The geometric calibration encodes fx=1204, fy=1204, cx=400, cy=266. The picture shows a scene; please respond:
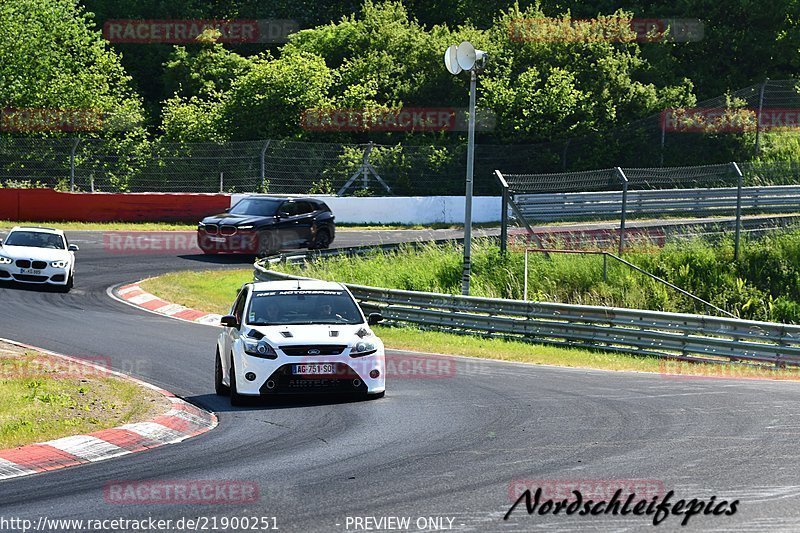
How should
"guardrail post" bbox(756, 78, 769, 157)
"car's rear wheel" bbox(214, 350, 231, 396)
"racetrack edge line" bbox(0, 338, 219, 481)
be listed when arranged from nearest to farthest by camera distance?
"racetrack edge line" bbox(0, 338, 219, 481)
"car's rear wheel" bbox(214, 350, 231, 396)
"guardrail post" bbox(756, 78, 769, 157)

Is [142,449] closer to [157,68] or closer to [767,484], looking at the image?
[767,484]

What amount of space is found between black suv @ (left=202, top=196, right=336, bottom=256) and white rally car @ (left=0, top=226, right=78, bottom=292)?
5800 mm

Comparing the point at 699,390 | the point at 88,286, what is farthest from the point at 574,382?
the point at 88,286

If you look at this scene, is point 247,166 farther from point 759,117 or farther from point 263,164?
point 759,117

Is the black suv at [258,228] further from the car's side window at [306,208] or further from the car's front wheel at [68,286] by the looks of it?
the car's front wheel at [68,286]

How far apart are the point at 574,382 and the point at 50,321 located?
10.3m

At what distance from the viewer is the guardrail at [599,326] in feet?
60.3

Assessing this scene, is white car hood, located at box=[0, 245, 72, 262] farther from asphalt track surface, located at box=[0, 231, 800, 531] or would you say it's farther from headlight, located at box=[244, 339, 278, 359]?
headlight, located at box=[244, 339, 278, 359]

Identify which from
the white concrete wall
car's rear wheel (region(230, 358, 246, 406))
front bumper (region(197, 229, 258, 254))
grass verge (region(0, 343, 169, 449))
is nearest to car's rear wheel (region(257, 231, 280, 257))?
front bumper (region(197, 229, 258, 254))

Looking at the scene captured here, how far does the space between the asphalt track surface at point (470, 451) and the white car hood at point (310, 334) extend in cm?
72

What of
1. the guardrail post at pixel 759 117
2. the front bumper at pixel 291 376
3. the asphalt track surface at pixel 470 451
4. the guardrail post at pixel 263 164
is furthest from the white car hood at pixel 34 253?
the guardrail post at pixel 759 117

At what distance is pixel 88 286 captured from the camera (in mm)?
26891

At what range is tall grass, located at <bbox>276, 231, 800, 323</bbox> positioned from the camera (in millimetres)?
24797

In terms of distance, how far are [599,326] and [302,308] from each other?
743 centimetres
